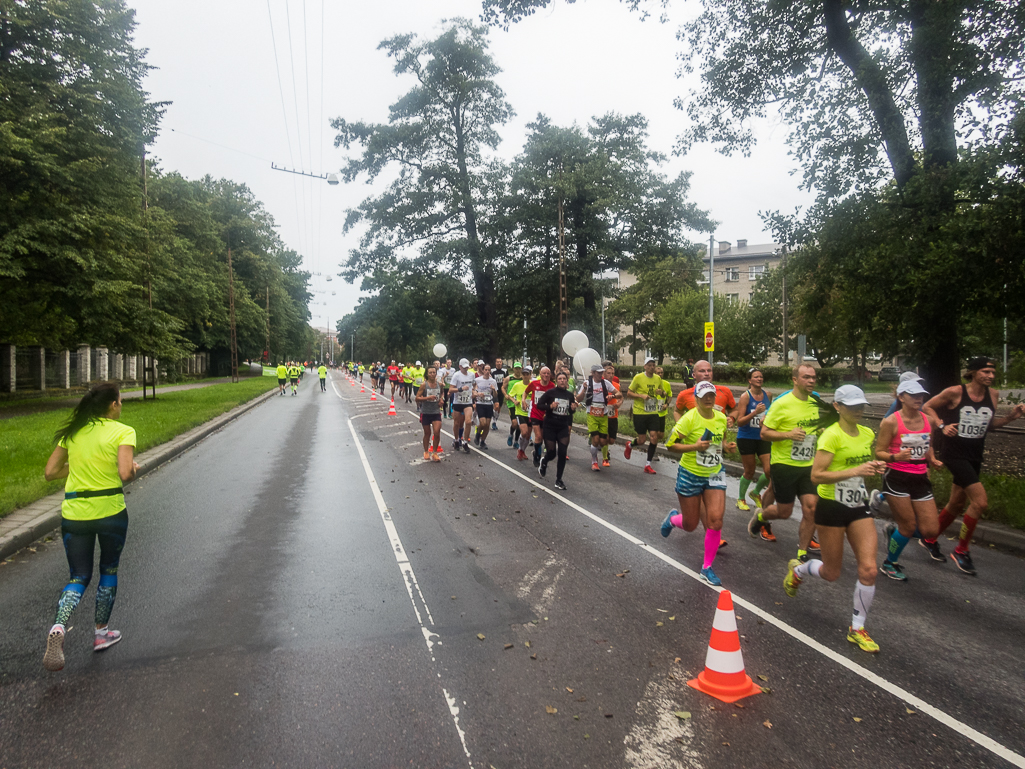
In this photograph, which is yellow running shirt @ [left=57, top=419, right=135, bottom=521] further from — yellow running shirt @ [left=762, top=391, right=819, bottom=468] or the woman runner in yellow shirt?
yellow running shirt @ [left=762, top=391, right=819, bottom=468]

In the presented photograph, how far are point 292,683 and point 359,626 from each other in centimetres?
90

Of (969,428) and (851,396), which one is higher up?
(851,396)

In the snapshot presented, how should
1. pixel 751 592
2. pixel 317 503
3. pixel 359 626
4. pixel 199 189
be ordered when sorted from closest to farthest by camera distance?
1. pixel 359 626
2. pixel 751 592
3. pixel 317 503
4. pixel 199 189

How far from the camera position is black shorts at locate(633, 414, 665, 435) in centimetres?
1207

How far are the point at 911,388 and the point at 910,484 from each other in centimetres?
86

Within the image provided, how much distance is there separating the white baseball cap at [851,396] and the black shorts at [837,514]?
2.26 ft

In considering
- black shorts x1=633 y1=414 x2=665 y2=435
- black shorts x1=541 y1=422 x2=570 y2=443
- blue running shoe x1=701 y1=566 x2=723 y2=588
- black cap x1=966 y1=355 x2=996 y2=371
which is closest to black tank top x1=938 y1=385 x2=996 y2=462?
black cap x1=966 y1=355 x2=996 y2=371

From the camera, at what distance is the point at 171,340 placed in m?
26.1

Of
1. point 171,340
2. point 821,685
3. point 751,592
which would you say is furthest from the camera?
point 171,340

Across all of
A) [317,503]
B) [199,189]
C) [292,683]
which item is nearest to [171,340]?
[317,503]

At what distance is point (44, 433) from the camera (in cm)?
1451

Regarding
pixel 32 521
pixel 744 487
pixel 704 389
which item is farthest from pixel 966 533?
pixel 32 521

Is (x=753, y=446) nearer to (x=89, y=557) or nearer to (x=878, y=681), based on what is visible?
(x=878, y=681)

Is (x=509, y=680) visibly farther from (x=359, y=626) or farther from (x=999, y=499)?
(x=999, y=499)
